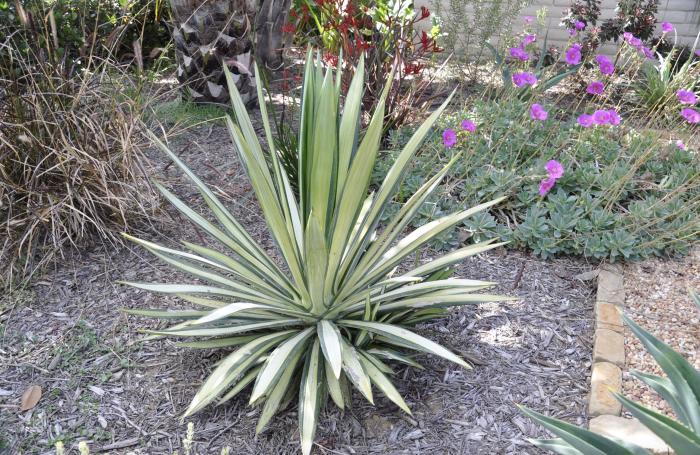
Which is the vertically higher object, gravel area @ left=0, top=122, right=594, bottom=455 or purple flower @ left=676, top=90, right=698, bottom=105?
purple flower @ left=676, top=90, right=698, bottom=105

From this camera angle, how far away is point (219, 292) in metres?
2.22

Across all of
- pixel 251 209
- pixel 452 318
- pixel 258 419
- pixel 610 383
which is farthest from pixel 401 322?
pixel 251 209

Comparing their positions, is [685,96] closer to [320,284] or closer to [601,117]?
[601,117]

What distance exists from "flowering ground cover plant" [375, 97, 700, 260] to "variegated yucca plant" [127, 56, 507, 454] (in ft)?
2.78

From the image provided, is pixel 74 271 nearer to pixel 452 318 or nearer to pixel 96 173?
pixel 96 173

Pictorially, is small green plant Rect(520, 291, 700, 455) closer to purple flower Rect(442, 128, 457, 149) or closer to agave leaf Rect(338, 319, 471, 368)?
agave leaf Rect(338, 319, 471, 368)

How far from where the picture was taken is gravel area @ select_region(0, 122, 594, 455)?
2.13 m

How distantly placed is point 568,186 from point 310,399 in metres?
2.17

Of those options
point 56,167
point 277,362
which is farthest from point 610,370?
point 56,167

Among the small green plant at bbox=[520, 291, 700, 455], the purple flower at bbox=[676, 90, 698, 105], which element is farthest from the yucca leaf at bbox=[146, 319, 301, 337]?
the purple flower at bbox=[676, 90, 698, 105]

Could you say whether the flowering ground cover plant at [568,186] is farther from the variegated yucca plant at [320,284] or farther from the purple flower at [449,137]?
the variegated yucca plant at [320,284]

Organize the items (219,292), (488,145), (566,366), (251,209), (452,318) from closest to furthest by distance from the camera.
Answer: (219,292) → (566,366) → (452,318) → (251,209) → (488,145)

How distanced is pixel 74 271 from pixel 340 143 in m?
1.48

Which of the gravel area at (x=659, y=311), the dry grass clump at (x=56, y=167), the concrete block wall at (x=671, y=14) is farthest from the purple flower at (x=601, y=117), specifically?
the concrete block wall at (x=671, y=14)
